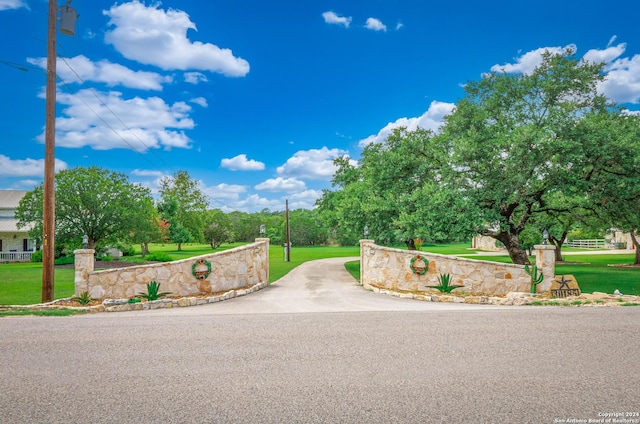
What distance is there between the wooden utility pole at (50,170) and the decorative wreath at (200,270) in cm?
416

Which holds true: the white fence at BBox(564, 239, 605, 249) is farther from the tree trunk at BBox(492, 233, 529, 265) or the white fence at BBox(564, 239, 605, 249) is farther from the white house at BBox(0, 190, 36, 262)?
the white house at BBox(0, 190, 36, 262)

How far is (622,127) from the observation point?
17.7 metres

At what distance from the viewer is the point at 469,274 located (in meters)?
14.5

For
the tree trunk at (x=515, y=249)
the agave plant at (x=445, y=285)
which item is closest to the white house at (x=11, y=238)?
the agave plant at (x=445, y=285)

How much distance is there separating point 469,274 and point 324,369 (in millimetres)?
10306

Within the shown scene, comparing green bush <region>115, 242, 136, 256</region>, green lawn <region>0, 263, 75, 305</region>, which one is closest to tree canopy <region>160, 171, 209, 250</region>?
green bush <region>115, 242, 136, 256</region>

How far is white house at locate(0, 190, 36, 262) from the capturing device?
36625 millimetres

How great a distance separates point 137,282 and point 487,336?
1066cm

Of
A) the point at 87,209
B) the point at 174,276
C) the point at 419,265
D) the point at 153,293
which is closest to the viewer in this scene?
the point at 153,293

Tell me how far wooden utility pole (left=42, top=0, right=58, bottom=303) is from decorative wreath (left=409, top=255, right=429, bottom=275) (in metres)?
11.7

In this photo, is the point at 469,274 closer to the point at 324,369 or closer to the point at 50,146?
the point at 324,369

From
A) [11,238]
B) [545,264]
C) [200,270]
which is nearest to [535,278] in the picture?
[545,264]

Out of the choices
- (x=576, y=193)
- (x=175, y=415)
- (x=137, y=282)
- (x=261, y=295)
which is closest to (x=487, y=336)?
(x=175, y=415)

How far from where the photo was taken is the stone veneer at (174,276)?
1297 cm
